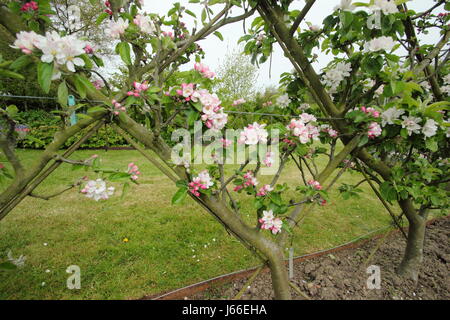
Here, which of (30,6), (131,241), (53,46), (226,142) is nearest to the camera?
(53,46)

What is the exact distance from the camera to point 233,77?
1722cm

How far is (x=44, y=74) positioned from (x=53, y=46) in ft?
0.31

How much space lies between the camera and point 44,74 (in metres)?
0.77

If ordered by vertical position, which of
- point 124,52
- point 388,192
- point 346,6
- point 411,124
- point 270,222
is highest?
point 346,6

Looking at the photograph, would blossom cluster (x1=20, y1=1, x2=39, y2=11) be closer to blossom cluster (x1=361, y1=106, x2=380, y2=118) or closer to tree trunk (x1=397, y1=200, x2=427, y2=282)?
blossom cluster (x1=361, y1=106, x2=380, y2=118)

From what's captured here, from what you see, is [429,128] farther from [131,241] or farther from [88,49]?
[131,241]

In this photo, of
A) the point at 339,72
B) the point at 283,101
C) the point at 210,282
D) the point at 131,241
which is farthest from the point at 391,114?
the point at 131,241

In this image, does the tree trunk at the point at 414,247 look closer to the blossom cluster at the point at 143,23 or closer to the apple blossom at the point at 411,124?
the apple blossom at the point at 411,124

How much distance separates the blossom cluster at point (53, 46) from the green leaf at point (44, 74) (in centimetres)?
2

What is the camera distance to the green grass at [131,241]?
94.3 inches

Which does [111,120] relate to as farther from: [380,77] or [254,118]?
[380,77]

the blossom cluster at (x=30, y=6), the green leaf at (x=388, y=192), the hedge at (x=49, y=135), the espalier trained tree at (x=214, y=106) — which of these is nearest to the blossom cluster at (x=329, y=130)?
the espalier trained tree at (x=214, y=106)

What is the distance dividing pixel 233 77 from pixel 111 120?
17199 millimetres
